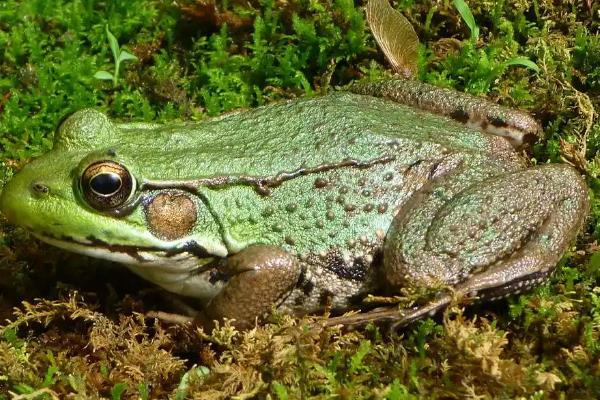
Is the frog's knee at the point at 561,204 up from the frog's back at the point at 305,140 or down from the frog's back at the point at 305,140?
down

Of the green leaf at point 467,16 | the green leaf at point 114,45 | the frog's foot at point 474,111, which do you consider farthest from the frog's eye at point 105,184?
the green leaf at point 467,16

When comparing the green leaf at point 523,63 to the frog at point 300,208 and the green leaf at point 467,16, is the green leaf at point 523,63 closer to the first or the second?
the green leaf at point 467,16

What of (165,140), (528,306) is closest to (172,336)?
(165,140)

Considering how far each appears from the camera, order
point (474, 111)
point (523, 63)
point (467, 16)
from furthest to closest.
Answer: point (467, 16), point (523, 63), point (474, 111)

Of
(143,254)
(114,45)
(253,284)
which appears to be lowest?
(253,284)

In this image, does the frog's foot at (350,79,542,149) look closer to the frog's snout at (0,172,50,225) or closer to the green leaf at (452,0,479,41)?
the green leaf at (452,0,479,41)

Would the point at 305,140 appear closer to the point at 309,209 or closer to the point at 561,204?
the point at 309,209

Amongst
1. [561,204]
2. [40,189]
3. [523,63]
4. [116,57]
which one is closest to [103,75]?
[116,57]

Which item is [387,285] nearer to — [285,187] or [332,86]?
[285,187]
